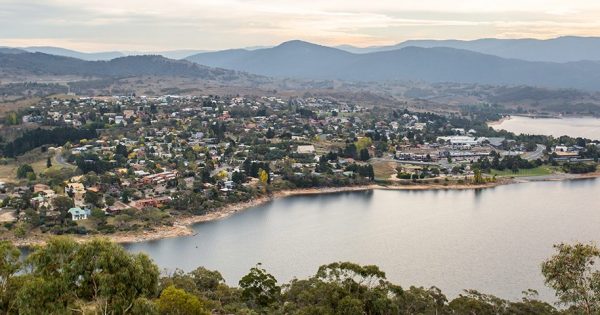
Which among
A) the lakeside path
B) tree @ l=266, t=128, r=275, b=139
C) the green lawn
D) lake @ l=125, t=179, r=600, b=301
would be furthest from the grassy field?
the green lawn

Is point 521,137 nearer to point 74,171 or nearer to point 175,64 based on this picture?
point 74,171

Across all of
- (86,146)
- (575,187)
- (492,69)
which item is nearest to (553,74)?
(492,69)

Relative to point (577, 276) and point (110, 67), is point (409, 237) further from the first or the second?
point (110, 67)

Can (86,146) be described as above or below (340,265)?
below

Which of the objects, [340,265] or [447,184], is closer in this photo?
[340,265]

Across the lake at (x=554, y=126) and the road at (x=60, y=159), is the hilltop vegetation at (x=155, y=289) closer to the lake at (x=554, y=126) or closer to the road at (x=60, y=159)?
the road at (x=60, y=159)

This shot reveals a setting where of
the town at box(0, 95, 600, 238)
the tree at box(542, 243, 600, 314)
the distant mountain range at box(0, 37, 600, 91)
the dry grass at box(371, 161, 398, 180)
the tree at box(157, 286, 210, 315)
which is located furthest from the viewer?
the distant mountain range at box(0, 37, 600, 91)

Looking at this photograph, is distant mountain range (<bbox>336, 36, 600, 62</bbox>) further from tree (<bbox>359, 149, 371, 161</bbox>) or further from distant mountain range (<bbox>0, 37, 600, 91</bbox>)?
tree (<bbox>359, 149, 371, 161</bbox>)

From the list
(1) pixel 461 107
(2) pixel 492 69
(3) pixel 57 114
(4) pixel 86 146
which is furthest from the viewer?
(2) pixel 492 69
